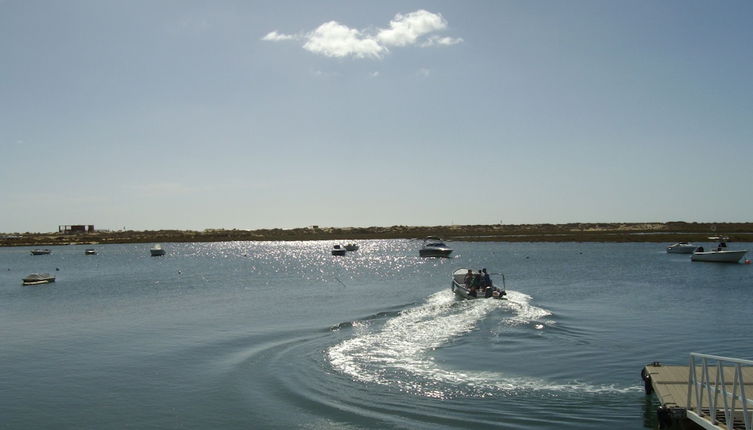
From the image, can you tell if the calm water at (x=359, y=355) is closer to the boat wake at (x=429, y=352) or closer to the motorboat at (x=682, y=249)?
the boat wake at (x=429, y=352)

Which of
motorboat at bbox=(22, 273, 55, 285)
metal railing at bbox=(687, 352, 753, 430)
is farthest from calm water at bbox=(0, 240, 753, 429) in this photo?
motorboat at bbox=(22, 273, 55, 285)

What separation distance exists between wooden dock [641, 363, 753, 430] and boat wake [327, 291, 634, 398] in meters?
1.76

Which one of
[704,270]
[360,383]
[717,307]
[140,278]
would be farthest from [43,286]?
[704,270]

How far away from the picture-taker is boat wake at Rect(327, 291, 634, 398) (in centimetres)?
1894

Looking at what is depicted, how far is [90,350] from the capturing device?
2733 cm

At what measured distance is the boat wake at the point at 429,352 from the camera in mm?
18938

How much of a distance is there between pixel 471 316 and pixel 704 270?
4410 centimetres

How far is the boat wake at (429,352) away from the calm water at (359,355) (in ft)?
0.35

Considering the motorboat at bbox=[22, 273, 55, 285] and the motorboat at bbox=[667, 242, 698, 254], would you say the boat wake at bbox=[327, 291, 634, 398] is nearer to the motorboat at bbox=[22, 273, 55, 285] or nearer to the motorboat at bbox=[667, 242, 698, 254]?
the motorboat at bbox=[22, 273, 55, 285]

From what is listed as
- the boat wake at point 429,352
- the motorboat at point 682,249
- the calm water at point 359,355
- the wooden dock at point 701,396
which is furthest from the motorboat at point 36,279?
the motorboat at point 682,249

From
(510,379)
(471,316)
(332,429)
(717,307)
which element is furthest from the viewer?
(717,307)

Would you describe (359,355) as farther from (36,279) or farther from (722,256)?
(722,256)

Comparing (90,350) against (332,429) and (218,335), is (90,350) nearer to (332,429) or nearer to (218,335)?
(218,335)

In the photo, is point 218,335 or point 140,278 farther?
point 140,278
